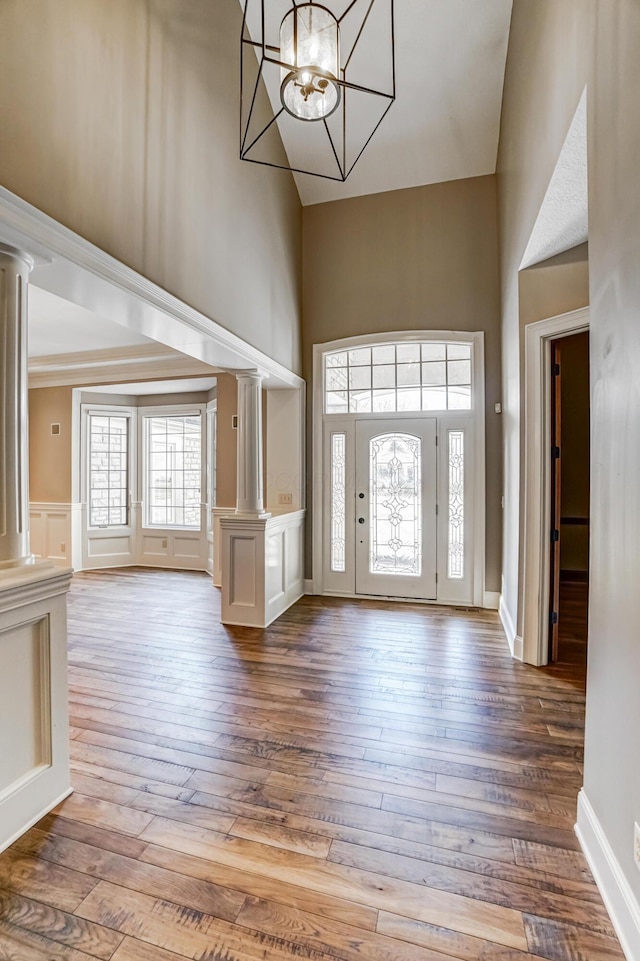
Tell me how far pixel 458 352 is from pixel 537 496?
2.02 meters

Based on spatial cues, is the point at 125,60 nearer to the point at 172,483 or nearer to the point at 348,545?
the point at 348,545

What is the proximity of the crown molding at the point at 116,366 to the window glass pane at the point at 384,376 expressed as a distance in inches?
76.7

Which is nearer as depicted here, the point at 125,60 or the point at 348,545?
the point at 125,60

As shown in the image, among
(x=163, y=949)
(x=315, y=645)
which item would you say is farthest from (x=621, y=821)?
(x=315, y=645)

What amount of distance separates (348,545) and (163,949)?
373 centimetres

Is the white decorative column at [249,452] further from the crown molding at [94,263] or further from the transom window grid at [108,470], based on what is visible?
the transom window grid at [108,470]

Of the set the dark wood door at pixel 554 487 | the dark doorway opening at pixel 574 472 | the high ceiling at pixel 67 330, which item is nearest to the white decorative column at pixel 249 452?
the high ceiling at pixel 67 330

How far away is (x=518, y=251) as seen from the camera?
10.6ft

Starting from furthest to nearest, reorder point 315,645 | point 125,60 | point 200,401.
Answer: point 200,401 < point 315,645 < point 125,60

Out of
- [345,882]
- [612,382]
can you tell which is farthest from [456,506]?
[345,882]

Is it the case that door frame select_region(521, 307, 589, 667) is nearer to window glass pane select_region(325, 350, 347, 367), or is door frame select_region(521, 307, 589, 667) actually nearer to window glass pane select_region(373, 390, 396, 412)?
window glass pane select_region(373, 390, 396, 412)

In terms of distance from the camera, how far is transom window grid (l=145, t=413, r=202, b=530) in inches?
263

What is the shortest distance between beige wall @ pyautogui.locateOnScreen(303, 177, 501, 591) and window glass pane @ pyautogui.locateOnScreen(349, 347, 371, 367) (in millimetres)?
196

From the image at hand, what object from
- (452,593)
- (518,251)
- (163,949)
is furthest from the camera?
(452,593)
